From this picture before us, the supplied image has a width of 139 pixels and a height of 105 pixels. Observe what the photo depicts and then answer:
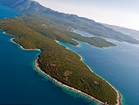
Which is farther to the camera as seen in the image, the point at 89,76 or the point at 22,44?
the point at 22,44

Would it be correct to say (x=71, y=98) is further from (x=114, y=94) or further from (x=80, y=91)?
(x=114, y=94)

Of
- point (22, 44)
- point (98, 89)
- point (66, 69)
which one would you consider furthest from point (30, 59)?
point (98, 89)

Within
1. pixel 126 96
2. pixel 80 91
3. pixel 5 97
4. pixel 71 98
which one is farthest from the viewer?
pixel 126 96

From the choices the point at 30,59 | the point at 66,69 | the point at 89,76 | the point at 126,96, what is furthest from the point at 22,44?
the point at 126,96

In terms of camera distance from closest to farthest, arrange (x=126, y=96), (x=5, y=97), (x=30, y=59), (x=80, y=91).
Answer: (x=5, y=97), (x=80, y=91), (x=126, y=96), (x=30, y=59)

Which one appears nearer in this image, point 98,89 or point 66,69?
point 98,89

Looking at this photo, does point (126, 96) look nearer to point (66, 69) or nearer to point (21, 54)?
point (66, 69)
